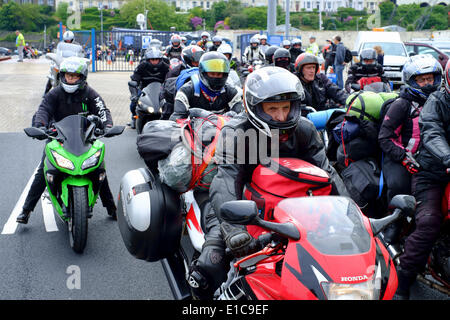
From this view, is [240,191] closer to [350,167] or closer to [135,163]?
[350,167]

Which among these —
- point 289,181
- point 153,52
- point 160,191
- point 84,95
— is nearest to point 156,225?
point 160,191

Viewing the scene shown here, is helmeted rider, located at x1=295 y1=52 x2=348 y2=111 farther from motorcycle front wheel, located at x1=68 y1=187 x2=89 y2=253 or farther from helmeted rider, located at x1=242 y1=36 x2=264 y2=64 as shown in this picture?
helmeted rider, located at x1=242 y1=36 x2=264 y2=64

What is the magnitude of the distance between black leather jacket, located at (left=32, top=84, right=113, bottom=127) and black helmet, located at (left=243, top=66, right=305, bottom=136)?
320 centimetres

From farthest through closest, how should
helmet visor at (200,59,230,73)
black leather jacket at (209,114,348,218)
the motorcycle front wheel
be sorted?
helmet visor at (200,59,230,73), the motorcycle front wheel, black leather jacket at (209,114,348,218)

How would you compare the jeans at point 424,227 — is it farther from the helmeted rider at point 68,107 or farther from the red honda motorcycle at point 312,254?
the helmeted rider at point 68,107

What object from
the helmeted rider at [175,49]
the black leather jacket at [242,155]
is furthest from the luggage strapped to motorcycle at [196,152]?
the helmeted rider at [175,49]

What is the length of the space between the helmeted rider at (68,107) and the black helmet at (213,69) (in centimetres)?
118

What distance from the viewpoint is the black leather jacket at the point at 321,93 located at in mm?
7426

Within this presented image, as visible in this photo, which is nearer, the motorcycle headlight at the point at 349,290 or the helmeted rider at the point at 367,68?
the motorcycle headlight at the point at 349,290

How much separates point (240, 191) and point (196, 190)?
2.97 feet

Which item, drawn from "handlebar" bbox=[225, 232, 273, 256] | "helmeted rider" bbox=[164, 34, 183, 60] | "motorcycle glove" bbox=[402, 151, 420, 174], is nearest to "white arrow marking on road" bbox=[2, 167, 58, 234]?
"motorcycle glove" bbox=[402, 151, 420, 174]

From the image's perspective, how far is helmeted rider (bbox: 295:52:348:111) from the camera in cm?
715

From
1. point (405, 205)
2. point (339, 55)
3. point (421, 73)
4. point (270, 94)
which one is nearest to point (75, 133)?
point (270, 94)
